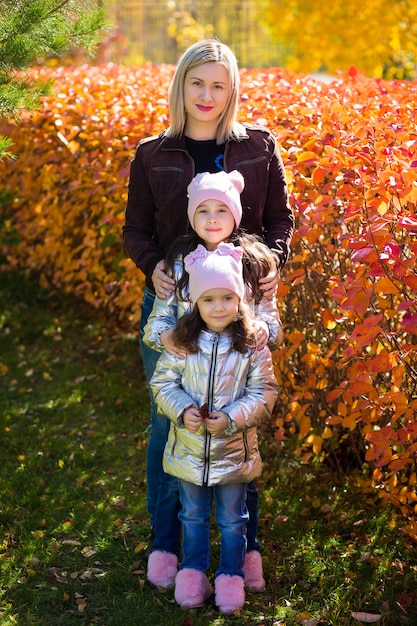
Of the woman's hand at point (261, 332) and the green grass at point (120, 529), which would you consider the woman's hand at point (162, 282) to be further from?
the green grass at point (120, 529)

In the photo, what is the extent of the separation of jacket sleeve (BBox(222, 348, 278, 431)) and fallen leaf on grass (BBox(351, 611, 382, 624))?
76cm

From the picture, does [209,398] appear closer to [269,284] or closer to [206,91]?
[269,284]

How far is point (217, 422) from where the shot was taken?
8.78 ft

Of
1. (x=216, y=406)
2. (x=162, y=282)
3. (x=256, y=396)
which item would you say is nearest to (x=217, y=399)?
(x=216, y=406)

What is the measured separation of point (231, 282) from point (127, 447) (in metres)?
1.99

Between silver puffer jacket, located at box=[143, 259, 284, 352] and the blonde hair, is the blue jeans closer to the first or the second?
silver puffer jacket, located at box=[143, 259, 284, 352]

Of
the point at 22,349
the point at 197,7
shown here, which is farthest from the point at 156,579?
the point at 197,7

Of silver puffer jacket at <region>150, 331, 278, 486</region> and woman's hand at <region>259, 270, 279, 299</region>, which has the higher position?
woman's hand at <region>259, 270, 279, 299</region>

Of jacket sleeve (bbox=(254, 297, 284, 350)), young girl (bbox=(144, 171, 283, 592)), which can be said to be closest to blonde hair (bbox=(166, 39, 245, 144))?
young girl (bbox=(144, 171, 283, 592))

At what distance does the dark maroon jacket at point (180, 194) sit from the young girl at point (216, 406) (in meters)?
0.31

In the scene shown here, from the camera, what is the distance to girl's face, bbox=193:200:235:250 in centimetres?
270

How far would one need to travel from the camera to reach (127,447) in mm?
4402

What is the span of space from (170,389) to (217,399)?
0.16 metres

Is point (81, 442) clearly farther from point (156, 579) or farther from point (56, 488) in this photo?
point (156, 579)
